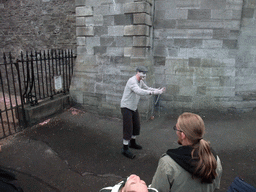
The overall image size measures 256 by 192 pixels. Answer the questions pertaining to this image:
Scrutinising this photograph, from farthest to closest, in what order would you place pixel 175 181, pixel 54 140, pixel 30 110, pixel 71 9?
pixel 71 9 → pixel 30 110 → pixel 54 140 → pixel 175 181

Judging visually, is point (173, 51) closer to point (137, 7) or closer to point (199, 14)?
point (199, 14)

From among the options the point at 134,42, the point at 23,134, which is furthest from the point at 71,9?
the point at 23,134

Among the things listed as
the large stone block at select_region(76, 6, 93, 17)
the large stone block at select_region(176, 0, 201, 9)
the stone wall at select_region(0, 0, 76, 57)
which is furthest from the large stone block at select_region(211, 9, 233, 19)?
the stone wall at select_region(0, 0, 76, 57)

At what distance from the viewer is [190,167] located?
4.92 feet

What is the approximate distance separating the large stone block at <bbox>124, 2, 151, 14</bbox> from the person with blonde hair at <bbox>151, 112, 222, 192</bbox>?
4688 millimetres

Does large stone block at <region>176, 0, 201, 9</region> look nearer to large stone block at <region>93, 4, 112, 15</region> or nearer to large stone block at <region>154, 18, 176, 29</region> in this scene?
large stone block at <region>154, 18, 176, 29</region>

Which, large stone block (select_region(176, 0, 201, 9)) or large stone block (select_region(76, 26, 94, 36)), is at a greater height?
large stone block (select_region(176, 0, 201, 9))

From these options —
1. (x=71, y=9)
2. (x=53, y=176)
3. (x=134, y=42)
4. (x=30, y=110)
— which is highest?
(x=71, y=9)

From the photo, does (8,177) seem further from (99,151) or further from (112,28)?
(112,28)

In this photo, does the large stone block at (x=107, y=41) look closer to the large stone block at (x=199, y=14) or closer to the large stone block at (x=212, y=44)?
the large stone block at (x=199, y=14)

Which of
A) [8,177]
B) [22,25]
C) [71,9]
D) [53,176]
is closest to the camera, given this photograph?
[8,177]

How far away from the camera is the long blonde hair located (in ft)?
4.88

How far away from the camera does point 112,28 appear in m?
6.07

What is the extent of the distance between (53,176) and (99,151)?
1.16 m
